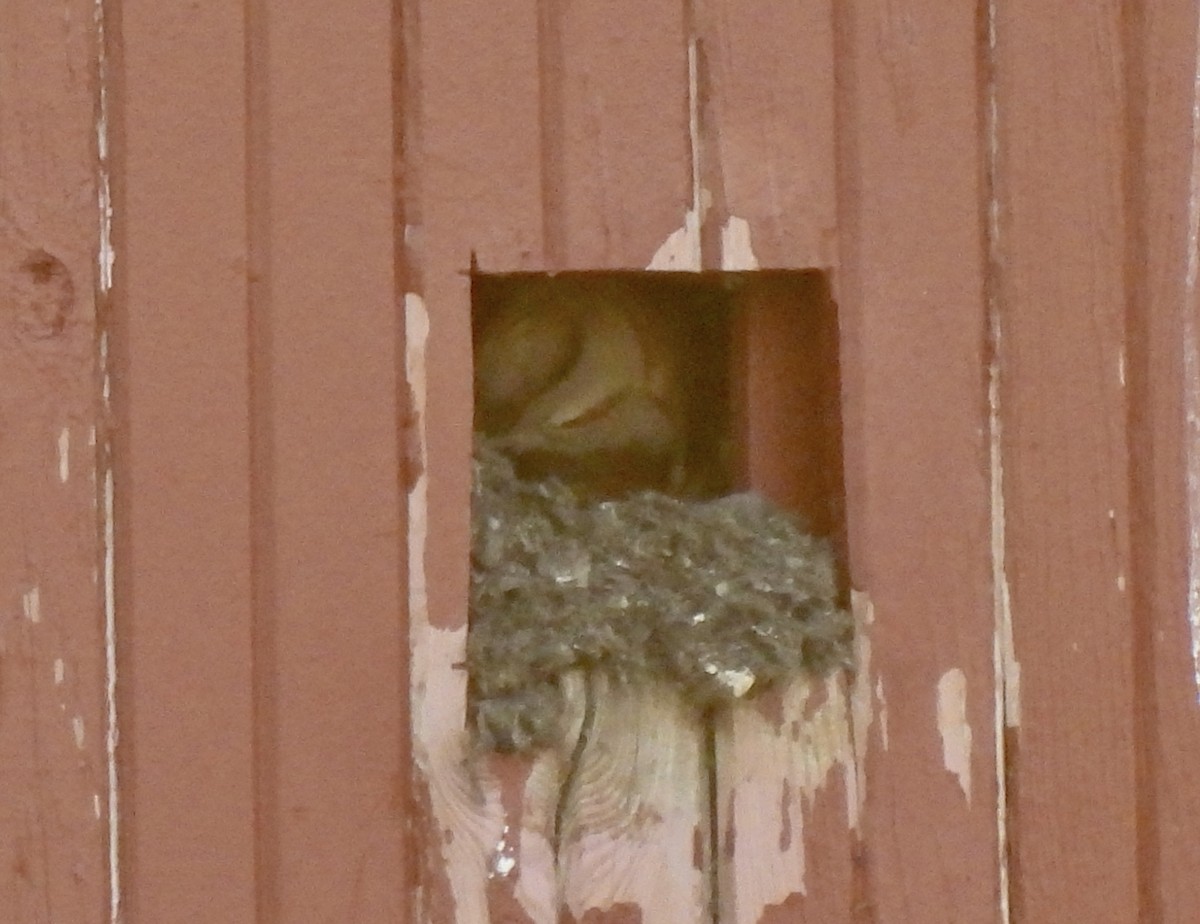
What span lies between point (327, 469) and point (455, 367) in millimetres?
97

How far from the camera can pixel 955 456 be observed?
952mm

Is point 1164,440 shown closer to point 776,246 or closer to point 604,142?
point 776,246

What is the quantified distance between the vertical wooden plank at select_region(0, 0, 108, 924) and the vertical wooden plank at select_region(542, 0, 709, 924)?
0.28 m

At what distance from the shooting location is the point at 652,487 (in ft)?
3.35

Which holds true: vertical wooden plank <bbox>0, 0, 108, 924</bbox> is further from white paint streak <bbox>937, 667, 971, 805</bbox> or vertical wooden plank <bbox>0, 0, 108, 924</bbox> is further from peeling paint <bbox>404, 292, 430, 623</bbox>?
white paint streak <bbox>937, 667, 971, 805</bbox>

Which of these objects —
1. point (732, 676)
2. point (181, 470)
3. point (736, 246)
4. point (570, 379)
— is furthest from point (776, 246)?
point (181, 470)

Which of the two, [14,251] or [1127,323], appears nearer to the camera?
[14,251]

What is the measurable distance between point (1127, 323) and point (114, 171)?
2.08 feet

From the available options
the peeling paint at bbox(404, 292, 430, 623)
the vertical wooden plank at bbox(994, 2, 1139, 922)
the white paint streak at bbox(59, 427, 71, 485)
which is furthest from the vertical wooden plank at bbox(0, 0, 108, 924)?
the vertical wooden plank at bbox(994, 2, 1139, 922)

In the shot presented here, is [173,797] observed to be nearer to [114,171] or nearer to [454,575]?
[454,575]

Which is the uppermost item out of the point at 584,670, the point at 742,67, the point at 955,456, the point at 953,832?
the point at 742,67

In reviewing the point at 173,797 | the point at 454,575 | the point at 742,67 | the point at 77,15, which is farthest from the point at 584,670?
the point at 77,15

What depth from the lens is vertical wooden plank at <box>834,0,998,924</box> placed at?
0.94m

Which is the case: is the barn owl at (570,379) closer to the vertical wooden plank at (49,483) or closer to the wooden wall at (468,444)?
the wooden wall at (468,444)
